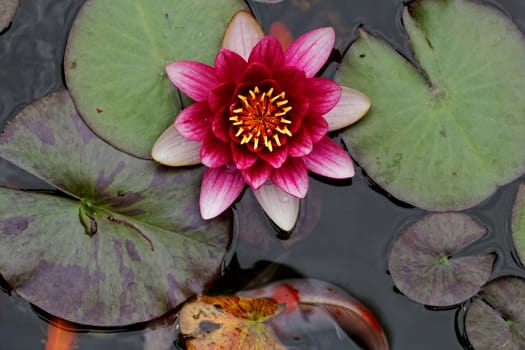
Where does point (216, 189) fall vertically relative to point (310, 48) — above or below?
below

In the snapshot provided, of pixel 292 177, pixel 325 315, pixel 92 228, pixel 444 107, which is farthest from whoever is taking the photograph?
pixel 325 315

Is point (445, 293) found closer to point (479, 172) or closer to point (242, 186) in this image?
point (479, 172)

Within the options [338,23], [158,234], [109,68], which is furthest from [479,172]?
[109,68]

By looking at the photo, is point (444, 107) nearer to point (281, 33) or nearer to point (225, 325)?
point (281, 33)

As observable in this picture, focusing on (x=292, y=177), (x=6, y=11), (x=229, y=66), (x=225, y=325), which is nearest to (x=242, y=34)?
(x=229, y=66)

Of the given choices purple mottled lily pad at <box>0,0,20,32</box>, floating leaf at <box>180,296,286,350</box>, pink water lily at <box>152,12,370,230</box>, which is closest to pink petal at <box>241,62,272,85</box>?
pink water lily at <box>152,12,370,230</box>

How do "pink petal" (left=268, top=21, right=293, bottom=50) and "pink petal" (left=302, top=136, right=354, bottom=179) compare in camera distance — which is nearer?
"pink petal" (left=302, top=136, right=354, bottom=179)

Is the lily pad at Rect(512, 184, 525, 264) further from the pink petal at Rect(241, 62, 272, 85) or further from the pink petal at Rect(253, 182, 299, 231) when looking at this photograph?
the pink petal at Rect(241, 62, 272, 85)
